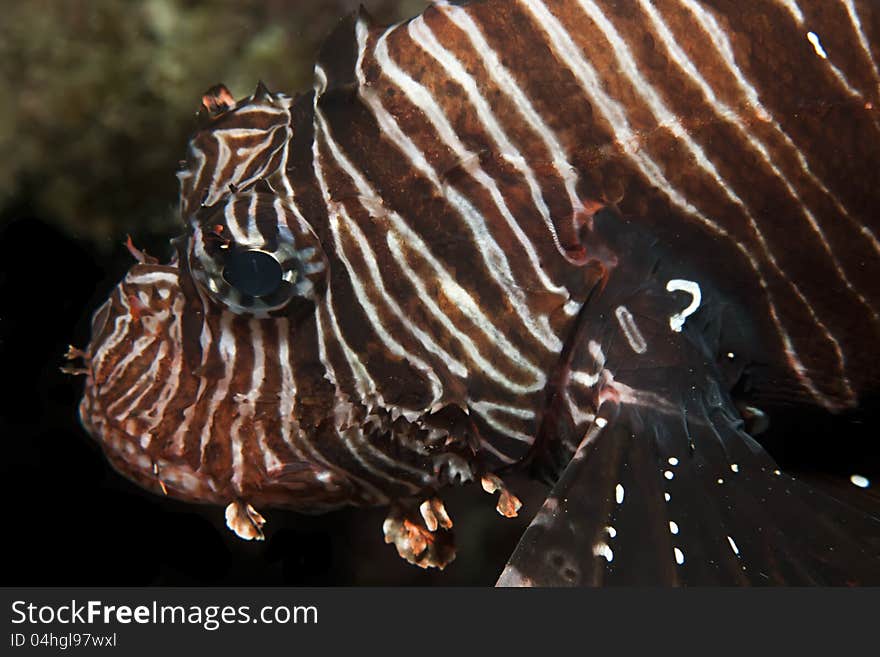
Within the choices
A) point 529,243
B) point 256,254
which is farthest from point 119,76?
point 529,243

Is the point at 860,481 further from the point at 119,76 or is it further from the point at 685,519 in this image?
the point at 119,76

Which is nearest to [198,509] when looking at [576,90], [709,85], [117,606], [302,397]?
[117,606]

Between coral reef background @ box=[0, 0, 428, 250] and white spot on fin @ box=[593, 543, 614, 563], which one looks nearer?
white spot on fin @ box=[593, 543, 614, 563]

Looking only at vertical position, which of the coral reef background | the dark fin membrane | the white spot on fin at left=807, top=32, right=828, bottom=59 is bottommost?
the dark fin membrane

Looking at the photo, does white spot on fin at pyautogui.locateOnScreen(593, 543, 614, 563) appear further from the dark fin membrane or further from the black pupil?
the black pupil

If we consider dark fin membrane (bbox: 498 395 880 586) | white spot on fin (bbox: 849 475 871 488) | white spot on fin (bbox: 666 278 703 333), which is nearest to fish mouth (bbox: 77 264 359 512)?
dark fin membrane (bbox: 498 395 880 586)

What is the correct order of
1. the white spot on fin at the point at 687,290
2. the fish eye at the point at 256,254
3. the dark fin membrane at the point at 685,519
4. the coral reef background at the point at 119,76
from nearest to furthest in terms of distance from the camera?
the dark fin membrane at the point at 685,519 < the fish eye at the point at 256,254 < the white spot on fin at the point at 687,290 < the coral reef background at the point at 119,76

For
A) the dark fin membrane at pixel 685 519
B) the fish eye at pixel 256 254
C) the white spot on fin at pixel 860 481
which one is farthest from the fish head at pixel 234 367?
the white spot on fin at pixel 860 481

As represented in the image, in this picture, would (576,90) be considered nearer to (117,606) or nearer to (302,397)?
(302,397)

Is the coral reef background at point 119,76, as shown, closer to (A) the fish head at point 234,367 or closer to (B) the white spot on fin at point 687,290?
(A) the fish head at point 234,367
